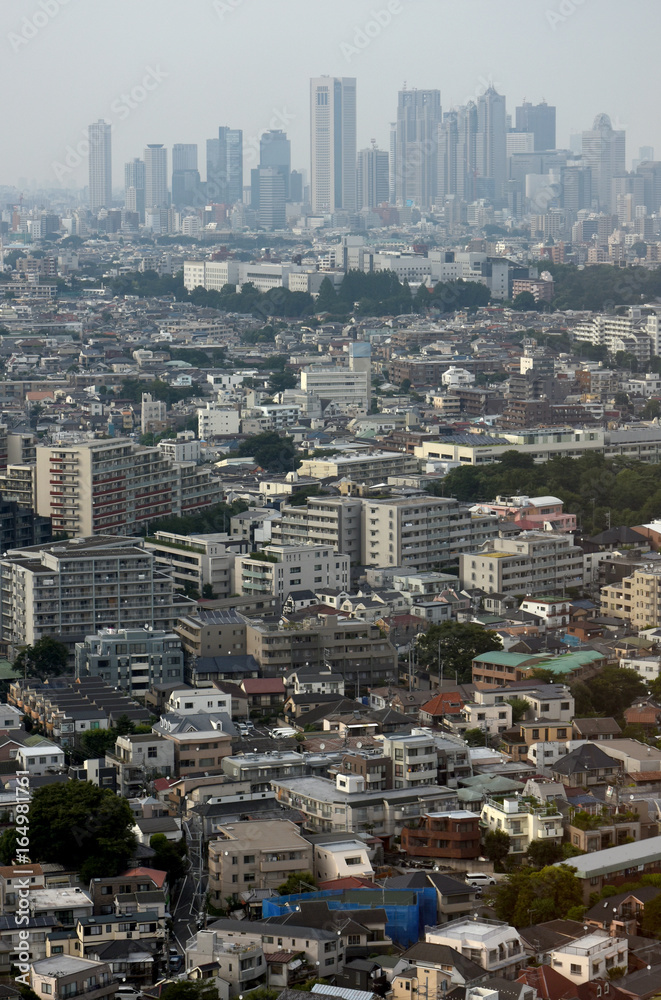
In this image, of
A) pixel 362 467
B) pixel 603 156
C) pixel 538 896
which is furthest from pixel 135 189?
pixel 538 896

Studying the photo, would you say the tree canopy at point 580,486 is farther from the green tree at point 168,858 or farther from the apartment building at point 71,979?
the apartment building at point 71,979

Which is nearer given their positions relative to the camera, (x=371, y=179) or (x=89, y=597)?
(x=89, y=597)

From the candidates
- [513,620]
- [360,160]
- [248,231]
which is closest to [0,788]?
[513,620]

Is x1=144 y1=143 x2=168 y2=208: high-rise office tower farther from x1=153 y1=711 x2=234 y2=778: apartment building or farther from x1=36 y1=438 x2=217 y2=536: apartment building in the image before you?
x1=153 y1=711 x2=234 y2=778: apartment building

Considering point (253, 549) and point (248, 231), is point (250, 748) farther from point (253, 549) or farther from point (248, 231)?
point (248, 231)

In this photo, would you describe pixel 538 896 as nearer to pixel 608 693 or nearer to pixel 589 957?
pixel 589 957

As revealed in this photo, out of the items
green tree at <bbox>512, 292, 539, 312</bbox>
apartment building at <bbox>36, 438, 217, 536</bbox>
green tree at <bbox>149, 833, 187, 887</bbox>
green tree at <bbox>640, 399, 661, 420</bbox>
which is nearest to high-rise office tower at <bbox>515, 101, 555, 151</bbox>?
green tree at <bbox>512, 292, 539, 312</bbox>
